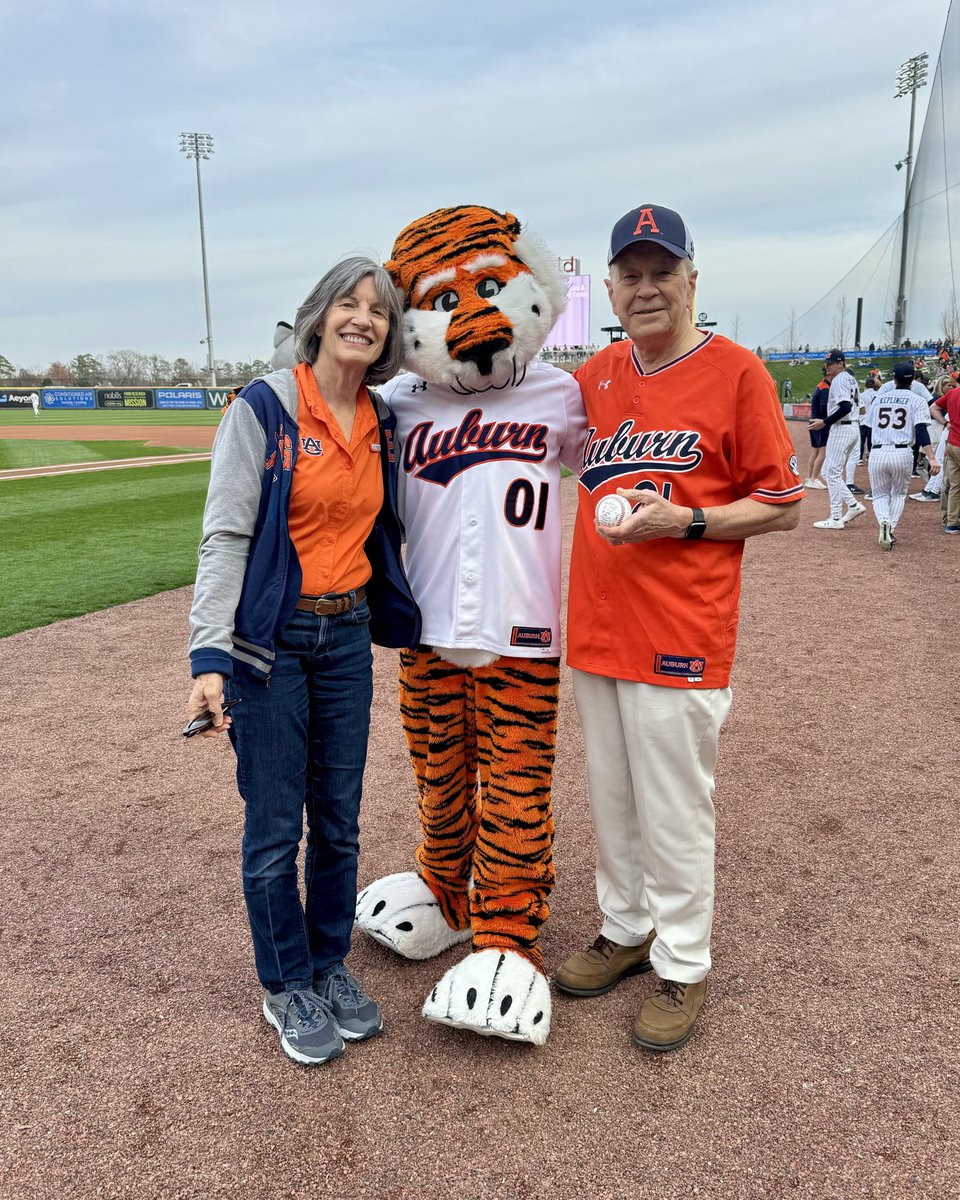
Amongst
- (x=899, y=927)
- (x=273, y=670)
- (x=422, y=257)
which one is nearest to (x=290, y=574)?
(x=273, y=670)

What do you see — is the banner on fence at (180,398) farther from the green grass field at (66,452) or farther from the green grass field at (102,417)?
the green grass field at (66,452)

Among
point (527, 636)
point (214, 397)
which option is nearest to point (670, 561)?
point (527, 636)

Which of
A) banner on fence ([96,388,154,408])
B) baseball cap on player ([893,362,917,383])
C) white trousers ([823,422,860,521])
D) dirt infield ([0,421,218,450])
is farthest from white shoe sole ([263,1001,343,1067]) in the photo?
banner on fence ([96,388,154,408])

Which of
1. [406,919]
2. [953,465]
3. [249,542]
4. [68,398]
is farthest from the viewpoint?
[68,398]

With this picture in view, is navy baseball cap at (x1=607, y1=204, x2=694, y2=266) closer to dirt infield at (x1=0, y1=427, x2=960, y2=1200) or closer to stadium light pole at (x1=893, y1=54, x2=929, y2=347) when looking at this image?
dirt infield at (x1=0, y1=427, x2=960, y2=1200)

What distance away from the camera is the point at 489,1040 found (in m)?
2.45

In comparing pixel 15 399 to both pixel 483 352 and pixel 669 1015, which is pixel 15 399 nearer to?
pixel 483 352

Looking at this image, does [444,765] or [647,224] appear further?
[444,765]

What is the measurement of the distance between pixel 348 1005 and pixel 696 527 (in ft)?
5.36

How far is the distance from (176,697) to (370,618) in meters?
3.21

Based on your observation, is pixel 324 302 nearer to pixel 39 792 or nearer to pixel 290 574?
pixel 290 574

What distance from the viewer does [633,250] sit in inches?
92.0

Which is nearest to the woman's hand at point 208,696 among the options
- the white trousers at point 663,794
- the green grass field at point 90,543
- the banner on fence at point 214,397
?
the white trousers at point 663,794

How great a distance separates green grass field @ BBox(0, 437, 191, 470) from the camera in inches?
838
